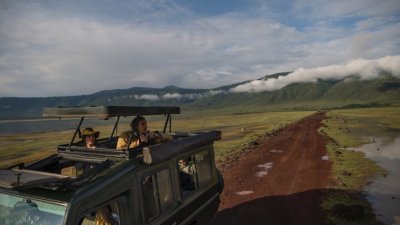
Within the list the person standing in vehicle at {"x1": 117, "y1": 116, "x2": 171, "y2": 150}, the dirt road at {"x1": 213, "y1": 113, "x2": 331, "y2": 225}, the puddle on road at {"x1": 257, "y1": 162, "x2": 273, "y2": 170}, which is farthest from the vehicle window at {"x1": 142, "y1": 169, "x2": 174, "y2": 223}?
the puddle on road at {"x1": 257, "y1": 162, "x2": 273, "y2": 170}

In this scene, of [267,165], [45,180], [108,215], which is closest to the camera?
[45,180]

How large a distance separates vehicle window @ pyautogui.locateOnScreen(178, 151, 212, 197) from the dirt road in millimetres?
3280

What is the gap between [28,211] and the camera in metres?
5.77

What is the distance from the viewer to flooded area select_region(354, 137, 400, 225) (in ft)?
41.9

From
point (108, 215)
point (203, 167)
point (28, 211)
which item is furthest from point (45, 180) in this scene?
point (203, 167)

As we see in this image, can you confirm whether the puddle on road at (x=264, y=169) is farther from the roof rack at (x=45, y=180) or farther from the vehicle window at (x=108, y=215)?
the roof rack at (x=45, y=180)

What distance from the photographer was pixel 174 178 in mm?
7715

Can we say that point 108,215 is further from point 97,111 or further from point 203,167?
point 203,167

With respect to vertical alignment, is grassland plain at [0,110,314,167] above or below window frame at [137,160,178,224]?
below

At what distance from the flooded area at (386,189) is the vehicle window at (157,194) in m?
8.68

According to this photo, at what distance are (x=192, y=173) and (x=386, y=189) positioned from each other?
1158cm

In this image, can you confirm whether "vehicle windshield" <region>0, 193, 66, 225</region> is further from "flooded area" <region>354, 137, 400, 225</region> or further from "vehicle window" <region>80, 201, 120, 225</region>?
"flooded area" <region>354, 137, 400, 225</region>

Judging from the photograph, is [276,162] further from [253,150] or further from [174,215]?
[174,215]

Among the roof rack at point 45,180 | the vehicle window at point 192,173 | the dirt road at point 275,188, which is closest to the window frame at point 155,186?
the roof rack at point 45,180
